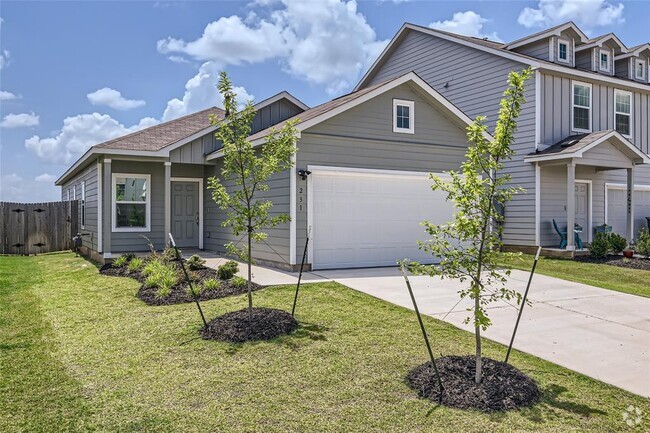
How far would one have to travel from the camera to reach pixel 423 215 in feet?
39.4

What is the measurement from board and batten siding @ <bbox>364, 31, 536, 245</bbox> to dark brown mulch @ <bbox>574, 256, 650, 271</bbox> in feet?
5.77

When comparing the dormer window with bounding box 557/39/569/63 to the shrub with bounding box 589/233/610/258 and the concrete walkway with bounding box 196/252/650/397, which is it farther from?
the concrete walkway with bounding box 196/252/650/397

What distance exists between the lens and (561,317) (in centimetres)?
665

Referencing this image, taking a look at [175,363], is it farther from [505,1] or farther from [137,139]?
[505,1]

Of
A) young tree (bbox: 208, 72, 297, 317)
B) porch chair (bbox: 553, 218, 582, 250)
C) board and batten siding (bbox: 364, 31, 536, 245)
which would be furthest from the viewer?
board and batten siding (bbox: 364, 31, 536, 245)

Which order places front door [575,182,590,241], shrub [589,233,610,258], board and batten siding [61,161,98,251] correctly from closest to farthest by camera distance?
shrub [589,233,610,258] → board and batten siding [61,161,98,251] → front door [575,182,590,241]

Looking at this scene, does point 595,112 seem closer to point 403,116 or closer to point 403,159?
point 403,116

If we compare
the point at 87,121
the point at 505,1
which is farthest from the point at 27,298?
the point at 505,1

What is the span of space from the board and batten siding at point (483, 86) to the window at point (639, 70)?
6588mm

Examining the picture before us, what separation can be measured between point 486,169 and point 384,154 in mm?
7365

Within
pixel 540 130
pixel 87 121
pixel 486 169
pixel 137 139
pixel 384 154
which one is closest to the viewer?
pixel 486 169

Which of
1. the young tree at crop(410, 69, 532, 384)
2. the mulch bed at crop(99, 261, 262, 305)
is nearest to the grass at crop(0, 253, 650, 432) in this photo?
the mulch bed at crop(99, 261, 262, 305)

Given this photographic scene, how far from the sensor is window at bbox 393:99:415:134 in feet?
38.1

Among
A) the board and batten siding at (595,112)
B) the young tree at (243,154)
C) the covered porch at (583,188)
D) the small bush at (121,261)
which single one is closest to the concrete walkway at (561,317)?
the young tree at (243,154)
